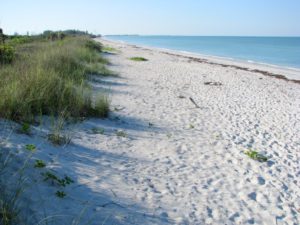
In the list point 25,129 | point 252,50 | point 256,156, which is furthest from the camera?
point 252,50

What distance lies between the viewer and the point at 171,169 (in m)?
4.67

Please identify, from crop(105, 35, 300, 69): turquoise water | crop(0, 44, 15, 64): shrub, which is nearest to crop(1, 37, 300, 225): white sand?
crop(0, 44, 15, 64): shrub

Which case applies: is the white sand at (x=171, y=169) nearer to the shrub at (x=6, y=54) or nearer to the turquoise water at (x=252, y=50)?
the shrub at (x=6, y=54)

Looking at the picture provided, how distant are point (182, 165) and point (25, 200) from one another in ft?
8.46

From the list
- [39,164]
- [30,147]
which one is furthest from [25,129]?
[39,164]

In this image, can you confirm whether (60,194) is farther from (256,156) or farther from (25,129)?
(256,156)

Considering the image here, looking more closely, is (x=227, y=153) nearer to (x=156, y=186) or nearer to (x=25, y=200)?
(x=156, y=186)

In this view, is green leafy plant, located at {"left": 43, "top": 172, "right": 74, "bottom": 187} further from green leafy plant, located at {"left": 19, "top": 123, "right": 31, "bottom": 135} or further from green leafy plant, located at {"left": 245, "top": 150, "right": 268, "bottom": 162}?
green leafy plant, located at {"left": 245, "top": 150, "right": 268, "bottom": 162}

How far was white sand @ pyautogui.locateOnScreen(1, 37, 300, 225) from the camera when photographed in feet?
11.1

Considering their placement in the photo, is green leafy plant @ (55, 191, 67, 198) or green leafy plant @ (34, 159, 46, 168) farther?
green leafy plant @ (34, 159, 46, 168)

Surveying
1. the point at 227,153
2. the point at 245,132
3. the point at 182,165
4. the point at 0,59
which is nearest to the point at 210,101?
the point at 245,132

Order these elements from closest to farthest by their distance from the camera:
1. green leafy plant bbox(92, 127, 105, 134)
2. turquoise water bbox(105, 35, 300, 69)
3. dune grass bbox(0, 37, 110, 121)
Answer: dune grass bbox(0, 37, 110, 121) → green leafy plant bbox(92, 127, 105, 134) → turquoise water bbox(105, 35, 300, 69)

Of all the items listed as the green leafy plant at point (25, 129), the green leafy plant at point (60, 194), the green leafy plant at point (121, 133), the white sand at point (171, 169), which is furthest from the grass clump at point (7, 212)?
the green leafy plant at point (121, 133)

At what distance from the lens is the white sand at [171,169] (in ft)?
11.1
